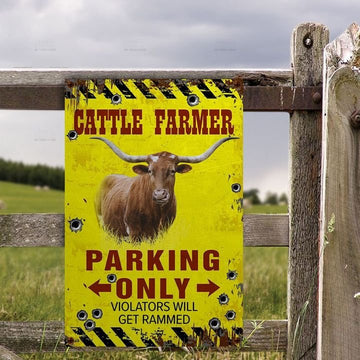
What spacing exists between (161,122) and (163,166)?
322 mm

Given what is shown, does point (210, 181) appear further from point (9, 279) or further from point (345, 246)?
point (9, 279)

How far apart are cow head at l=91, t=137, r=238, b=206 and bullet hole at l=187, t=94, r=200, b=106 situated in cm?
33

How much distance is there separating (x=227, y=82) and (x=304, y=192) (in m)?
1.00

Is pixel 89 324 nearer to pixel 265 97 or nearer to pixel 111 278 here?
pixel 111 278

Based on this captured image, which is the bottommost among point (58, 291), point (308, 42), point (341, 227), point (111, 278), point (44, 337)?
point (58, 291)

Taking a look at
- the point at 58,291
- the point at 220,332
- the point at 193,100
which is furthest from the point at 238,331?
the point at 58,291

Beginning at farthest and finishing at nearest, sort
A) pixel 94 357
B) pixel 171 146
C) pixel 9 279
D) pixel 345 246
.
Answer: pixel 9 279 → pixel 94 357 → pixel 171 146 → pixel 345 246

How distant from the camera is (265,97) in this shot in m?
4.68

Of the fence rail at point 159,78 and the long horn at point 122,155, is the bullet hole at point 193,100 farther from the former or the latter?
the long horn at point 122,155

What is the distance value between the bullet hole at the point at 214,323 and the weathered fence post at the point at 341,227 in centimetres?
167

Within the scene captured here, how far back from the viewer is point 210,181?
461cm

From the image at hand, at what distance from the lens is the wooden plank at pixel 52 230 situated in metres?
4.72

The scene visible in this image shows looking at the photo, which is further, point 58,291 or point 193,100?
point 58,291

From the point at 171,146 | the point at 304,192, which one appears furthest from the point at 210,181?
the point at 304,192
